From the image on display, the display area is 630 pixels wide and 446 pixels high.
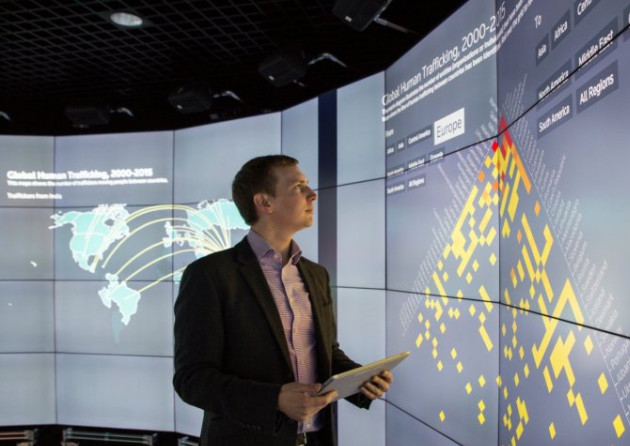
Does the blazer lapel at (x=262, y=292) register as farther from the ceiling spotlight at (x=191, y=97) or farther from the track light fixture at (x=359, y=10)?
the ceiling spotlight at (x=191, y=97)

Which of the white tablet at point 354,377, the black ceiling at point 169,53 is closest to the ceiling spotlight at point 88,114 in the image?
the black ceiling at point 169,53

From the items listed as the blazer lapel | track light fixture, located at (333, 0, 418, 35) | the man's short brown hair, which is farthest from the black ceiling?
the blazer lapel

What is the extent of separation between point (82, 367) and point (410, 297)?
11.2ft

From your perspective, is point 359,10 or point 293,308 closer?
point 293,308

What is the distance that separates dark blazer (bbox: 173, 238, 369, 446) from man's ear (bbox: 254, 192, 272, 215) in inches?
6.9

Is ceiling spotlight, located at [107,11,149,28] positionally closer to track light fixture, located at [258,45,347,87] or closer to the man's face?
Result: track light fixture, located at [258,45,347,87]

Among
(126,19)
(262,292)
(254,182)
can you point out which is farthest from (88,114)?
(262,292)

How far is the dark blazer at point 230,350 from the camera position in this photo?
4.66 ft

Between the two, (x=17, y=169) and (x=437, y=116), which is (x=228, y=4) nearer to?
(x=437, y=116)

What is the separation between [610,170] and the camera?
4.60ft

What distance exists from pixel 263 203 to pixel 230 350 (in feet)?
1.54

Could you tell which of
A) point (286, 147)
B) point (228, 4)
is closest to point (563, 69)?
point (228, 4)

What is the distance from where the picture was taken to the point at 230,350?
1538 millimetres

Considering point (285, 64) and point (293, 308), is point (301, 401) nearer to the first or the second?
point (293, 308)
